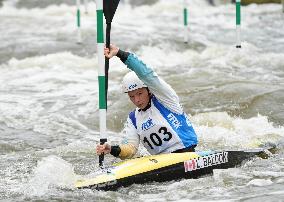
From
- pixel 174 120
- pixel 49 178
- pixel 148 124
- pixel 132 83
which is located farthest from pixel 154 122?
pixel 49 178

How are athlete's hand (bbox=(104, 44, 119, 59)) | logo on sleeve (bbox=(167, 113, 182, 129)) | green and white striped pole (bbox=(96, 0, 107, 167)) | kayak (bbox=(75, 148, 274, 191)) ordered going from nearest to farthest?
kayak (bbox=(75, 148, 274, 191))
athlete's hand (bbox=(104, 44, 119, 59))
green and white striped pole (bbox=(96, 0, 107, 167))
logo on sleeve (bbox=(167, 113, 182, 129))

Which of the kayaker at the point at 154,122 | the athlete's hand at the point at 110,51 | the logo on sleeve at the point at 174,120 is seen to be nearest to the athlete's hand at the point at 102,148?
the kayaker at the point at 154,122

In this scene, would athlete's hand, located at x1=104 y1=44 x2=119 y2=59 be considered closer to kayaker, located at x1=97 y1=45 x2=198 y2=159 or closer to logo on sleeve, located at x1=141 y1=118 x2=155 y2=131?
kayaker, located at x1=97 y1=45 x2=198 y2=159

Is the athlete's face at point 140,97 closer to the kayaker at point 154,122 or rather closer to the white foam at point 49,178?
the kayaker at point 154,122

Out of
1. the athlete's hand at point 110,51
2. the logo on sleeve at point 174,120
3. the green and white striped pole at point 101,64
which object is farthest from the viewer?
the logo on sleeve at point 174,120

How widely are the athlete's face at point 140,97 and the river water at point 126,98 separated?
2.36 ft

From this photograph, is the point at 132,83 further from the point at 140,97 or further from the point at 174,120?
the point at 174,120

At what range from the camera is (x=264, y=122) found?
31.3ft

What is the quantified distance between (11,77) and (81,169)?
7.05 m

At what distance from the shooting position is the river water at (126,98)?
6.34 meters

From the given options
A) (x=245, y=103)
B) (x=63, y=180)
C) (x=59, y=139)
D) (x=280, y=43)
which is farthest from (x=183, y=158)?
(x=280, y=43)

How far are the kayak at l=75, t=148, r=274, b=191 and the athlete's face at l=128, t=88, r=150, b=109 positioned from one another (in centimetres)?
48

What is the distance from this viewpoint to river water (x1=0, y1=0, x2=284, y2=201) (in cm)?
634

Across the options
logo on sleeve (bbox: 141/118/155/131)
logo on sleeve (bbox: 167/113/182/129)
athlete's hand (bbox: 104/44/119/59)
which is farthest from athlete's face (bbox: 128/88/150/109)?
athlete's hand (bbox: 104/44/119/59)
